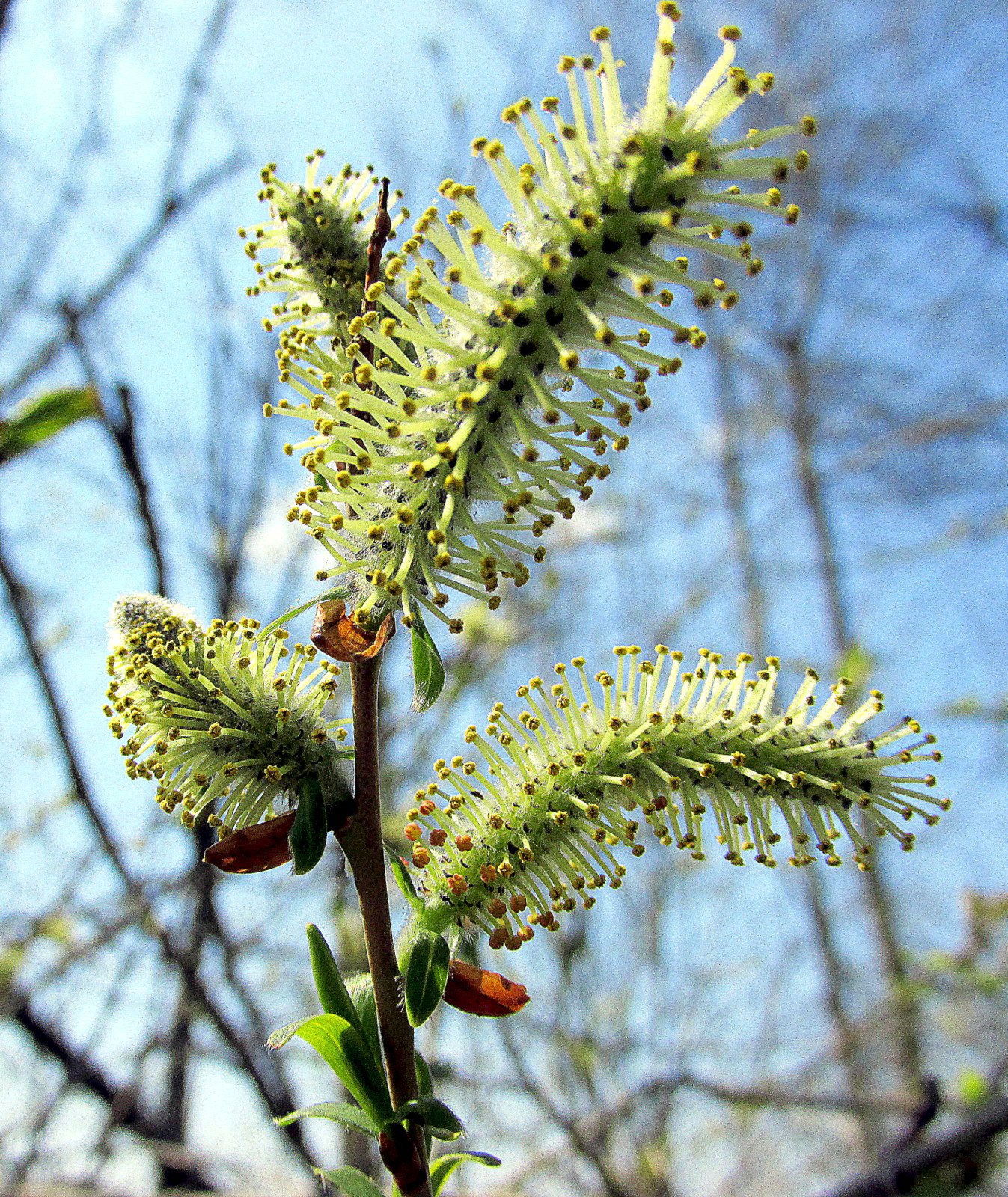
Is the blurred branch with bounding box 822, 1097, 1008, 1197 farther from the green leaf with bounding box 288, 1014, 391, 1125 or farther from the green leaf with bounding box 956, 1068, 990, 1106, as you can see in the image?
the green leaf with bounding box 288, 1014, 391, 1125

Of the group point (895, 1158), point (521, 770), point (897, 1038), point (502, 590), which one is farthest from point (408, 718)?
point (897, 1038)

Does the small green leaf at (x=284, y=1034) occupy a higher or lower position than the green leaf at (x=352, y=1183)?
higher

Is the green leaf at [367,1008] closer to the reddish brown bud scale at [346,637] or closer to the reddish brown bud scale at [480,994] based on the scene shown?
the reddish brown bud scale at [480,994]

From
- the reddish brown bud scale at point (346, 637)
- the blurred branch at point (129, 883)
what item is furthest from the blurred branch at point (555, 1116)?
the reddish brown bud scale at point (346, 637)

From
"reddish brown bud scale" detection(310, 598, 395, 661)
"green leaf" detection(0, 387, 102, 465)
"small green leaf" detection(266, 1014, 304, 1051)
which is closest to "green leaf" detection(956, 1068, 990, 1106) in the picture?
"small green leaf" detection(266, 1014, 304, 1051)

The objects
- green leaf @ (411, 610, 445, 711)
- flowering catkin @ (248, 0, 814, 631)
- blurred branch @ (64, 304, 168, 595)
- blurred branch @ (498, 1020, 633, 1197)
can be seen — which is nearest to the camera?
flowering catkin @ (248, 0, 814, 631)

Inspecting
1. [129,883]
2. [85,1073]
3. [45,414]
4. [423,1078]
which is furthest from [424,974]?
[85,1073]

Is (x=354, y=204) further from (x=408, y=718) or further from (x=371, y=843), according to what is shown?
(x=408, y=718)
